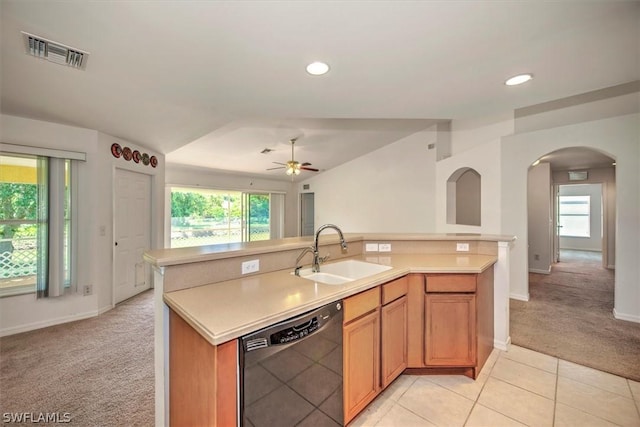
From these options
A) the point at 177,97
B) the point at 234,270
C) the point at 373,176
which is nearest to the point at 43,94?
the point at 177,97

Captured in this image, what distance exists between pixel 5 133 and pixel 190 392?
3500 mm

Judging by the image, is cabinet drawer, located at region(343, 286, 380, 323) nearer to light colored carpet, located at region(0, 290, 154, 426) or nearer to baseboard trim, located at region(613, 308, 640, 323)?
light colored carpet, located at region(0, 290, 154, 426)

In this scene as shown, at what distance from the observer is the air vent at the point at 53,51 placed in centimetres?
164

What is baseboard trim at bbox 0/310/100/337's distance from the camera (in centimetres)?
281

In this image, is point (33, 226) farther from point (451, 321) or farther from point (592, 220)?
point (592, 220)

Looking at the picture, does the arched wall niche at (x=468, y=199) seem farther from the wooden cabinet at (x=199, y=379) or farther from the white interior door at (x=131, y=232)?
the white interior door at (x=131, y=232)

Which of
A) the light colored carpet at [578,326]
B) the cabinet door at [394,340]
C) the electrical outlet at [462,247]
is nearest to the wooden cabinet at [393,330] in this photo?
the cabinet door at [394,340]

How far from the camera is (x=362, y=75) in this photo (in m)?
1.96

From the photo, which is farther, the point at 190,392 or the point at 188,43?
the point at 188,43

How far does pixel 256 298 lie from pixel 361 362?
2.61 ft

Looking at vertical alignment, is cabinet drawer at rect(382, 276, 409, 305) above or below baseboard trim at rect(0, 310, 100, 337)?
above

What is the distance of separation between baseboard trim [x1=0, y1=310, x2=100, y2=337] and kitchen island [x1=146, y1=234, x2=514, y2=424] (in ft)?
8.45

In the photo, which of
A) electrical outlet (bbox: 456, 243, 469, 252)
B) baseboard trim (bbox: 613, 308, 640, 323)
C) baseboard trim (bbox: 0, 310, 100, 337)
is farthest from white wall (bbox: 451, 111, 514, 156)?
baseboard trim (bbox: 0, 310, 100, 337)

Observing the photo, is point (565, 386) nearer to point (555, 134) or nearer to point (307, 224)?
point (555, 134)
